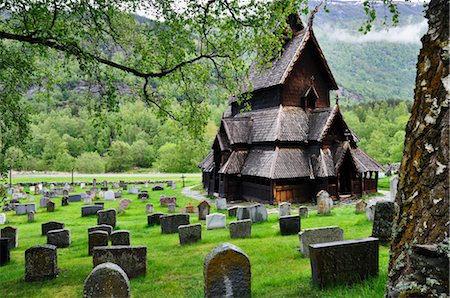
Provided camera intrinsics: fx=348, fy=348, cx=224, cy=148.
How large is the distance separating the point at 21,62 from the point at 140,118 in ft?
368

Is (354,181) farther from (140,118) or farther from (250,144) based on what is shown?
(140,118)

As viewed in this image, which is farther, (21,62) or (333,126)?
(333,126)

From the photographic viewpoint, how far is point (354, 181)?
25188mm

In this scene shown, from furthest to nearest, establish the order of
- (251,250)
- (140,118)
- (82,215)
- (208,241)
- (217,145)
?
(140,118)
(217,145)
(82,215)
(208,241)
(251,250)

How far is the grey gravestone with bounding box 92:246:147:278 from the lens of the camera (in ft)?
27.3

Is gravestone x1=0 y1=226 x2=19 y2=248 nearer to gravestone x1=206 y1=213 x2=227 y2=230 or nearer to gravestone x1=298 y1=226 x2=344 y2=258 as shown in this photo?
gravestone x1=206 y1=213 x2=227 y2=230

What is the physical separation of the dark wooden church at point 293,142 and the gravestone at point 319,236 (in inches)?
502

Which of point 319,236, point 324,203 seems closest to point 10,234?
point 319,236

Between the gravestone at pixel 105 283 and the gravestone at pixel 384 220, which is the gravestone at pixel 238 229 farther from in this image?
the gravestone at pixel 105 283

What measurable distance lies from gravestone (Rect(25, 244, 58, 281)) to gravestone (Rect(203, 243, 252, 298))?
15.5 feet

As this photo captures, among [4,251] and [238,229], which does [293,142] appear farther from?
[4,251]

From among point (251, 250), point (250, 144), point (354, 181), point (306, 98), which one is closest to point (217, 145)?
point (250, 144)

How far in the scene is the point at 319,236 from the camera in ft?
28.8

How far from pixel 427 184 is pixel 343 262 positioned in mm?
3176
